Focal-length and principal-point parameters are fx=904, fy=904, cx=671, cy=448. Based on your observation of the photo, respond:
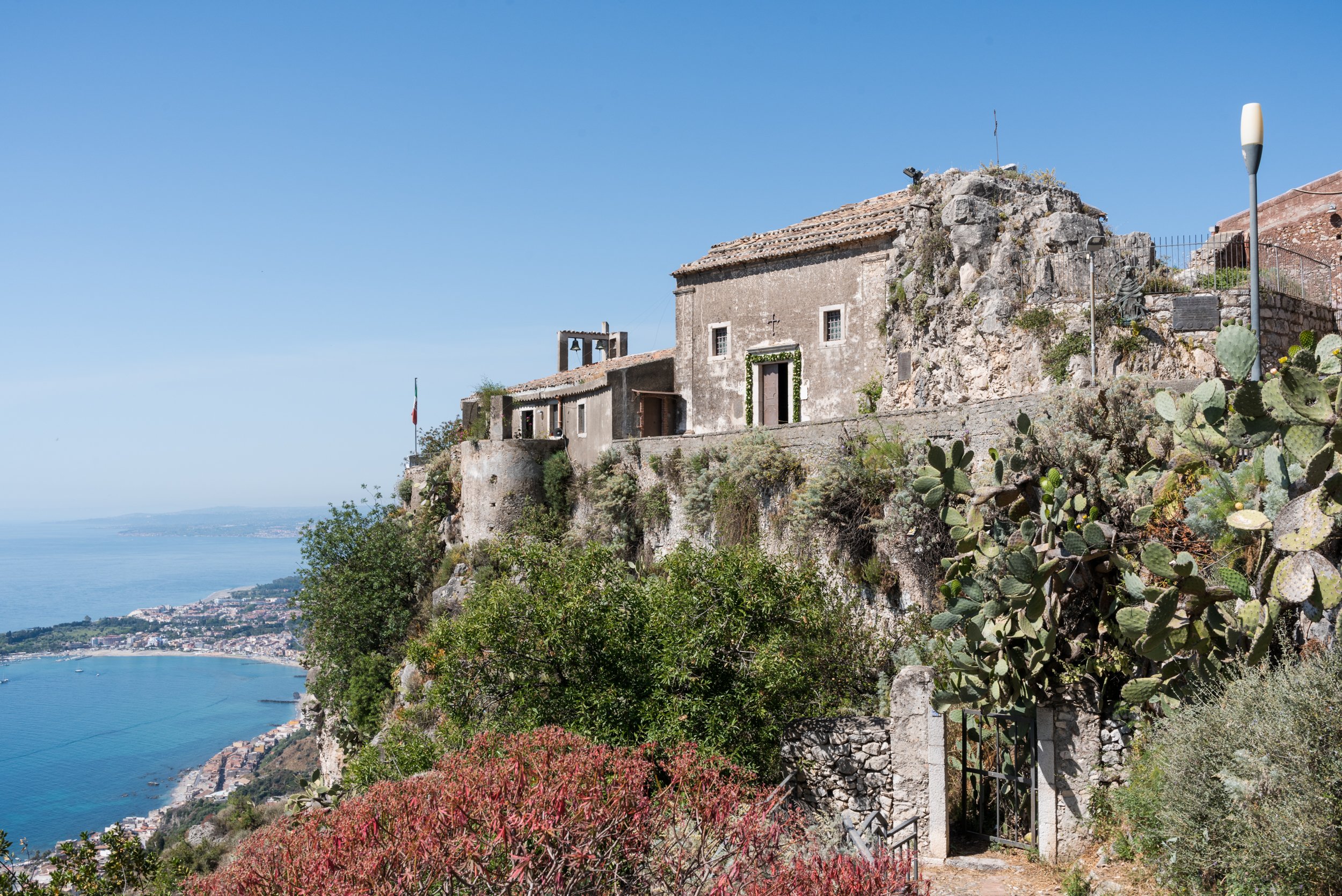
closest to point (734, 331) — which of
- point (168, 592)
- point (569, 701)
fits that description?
point (569, 701)

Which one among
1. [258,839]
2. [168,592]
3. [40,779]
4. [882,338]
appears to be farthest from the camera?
[168,592]

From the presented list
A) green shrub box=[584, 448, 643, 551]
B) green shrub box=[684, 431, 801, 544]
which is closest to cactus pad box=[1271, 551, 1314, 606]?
green shrub box=[684, 431, 801, 544]

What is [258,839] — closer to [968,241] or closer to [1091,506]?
[1091,506]

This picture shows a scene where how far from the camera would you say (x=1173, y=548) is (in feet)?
31.9

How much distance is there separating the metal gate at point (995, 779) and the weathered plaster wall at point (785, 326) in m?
12.5

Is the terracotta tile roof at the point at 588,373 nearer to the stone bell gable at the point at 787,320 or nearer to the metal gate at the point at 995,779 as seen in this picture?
the stone bell gable at the point at 787,320

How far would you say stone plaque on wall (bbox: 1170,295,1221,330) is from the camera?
14.5m

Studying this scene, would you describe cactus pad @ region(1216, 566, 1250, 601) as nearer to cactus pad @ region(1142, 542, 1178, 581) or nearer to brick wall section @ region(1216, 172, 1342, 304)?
cactus pad @ region(1142, 542, 1178, 581)

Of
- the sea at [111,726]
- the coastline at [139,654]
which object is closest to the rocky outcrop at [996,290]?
the sea at [111,726]

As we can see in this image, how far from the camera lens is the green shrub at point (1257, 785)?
5.97 meters

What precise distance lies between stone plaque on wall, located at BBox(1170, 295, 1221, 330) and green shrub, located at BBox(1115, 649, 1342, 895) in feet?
30.0

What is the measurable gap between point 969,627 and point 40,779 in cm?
7563

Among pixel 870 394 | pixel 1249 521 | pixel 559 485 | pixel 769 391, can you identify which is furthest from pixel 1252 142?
pixel 559 485

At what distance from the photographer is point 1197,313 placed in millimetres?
14852
